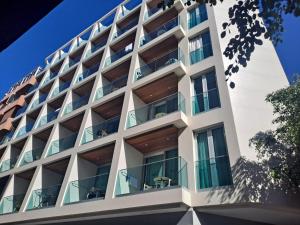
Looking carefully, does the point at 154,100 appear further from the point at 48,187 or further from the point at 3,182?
the point at 3,182

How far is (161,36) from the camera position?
15.9 m

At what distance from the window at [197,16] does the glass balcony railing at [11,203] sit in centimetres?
1424

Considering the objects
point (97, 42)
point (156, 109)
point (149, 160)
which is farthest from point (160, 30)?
point (97, 42)

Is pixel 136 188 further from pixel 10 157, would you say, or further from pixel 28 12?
pixel 10 157

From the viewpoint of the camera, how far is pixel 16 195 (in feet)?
52.2

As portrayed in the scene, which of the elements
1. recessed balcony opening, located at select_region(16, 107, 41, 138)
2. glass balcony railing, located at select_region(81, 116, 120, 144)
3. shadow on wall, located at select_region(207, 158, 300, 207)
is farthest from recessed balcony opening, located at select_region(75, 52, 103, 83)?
shadow on wall, located at select_region(207, 158, 300, 207)

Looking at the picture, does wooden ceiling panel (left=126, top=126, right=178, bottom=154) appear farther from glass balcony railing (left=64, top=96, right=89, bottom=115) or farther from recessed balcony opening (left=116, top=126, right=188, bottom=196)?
glass balcony railing (left=64, top=96, right=89, bottom=115)

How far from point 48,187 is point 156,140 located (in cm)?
714

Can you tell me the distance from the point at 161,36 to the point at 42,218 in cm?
1166

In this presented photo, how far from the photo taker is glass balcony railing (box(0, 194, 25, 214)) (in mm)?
15313

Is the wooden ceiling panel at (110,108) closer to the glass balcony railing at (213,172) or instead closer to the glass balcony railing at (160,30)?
the glass balcony railing at (160,30)

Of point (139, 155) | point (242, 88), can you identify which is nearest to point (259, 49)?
point (242, 88)

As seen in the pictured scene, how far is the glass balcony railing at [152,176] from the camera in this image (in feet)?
32.1

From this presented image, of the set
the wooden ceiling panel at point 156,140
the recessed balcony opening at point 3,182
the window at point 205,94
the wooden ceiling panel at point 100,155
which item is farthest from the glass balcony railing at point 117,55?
the recessed balcony opening at point 3,182
